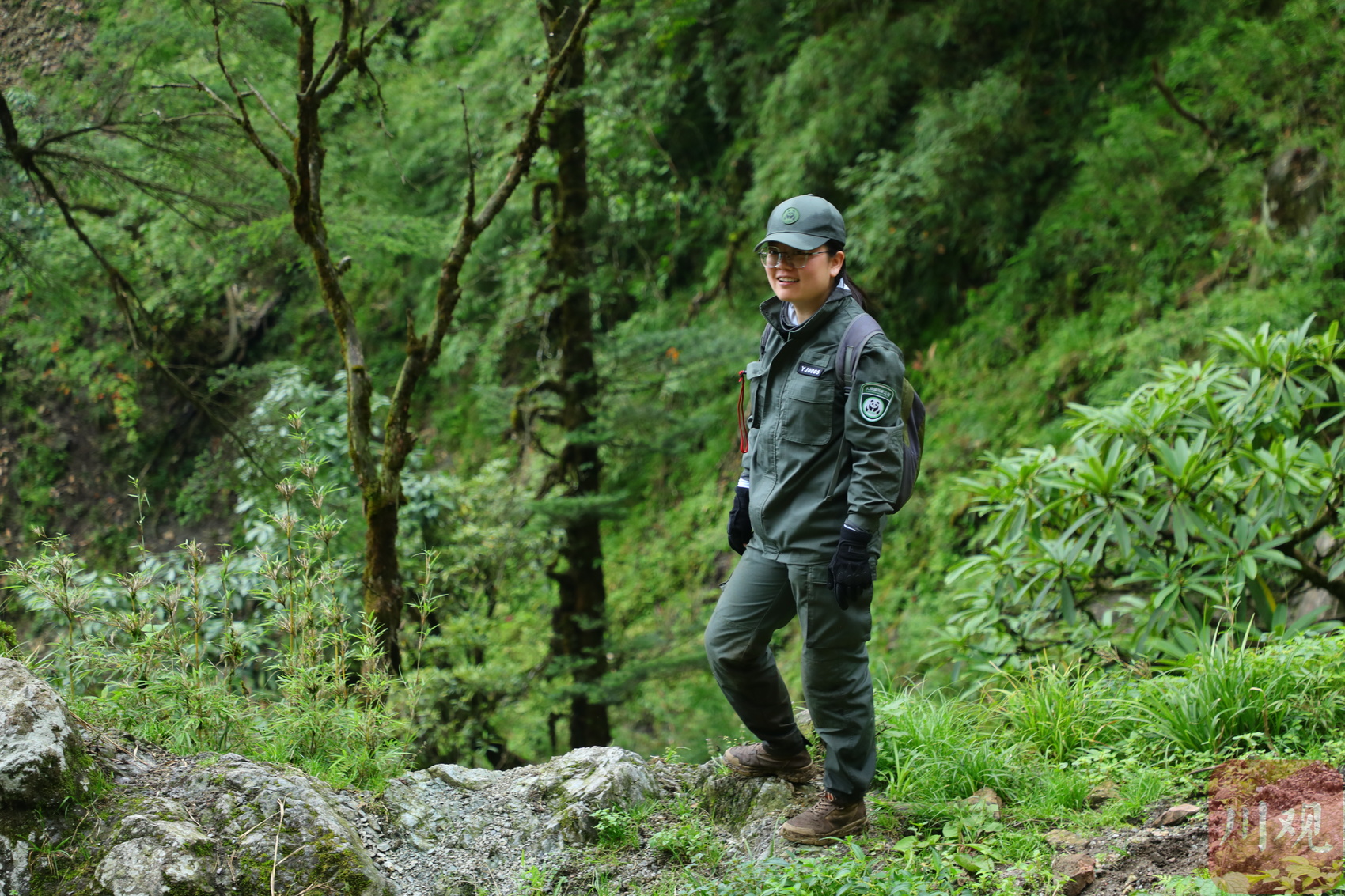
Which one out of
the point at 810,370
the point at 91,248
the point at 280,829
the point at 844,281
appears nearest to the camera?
the point at 280,829

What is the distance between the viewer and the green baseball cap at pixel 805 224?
2.96 m

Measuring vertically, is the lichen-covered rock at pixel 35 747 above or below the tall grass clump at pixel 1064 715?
above

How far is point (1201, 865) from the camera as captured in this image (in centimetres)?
263

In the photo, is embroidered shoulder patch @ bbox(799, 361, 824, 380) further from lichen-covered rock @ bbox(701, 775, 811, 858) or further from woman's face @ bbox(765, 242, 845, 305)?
lichen-covered rock @ bbox(701, 775, 811, 858)

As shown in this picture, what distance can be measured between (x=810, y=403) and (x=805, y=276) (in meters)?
0.42

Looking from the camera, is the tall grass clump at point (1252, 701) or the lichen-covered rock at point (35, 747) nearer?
the lichen-covered rock at point (35, 747)

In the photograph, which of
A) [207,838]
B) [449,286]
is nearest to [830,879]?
[207,838]

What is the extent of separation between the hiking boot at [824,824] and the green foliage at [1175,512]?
1.68 metres

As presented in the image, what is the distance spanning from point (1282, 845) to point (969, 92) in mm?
6485

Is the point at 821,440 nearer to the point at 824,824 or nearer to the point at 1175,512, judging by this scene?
the point at 824,824

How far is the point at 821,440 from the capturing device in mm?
2969

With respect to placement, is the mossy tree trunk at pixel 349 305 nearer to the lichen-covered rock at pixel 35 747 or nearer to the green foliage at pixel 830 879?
the lichen-covered rock at pixel 35 747

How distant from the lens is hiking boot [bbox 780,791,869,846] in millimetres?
3004

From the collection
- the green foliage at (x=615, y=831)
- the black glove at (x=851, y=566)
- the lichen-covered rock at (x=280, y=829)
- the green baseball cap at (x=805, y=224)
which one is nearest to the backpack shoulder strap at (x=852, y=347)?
the green baseball cap at (x=805, y=224)
